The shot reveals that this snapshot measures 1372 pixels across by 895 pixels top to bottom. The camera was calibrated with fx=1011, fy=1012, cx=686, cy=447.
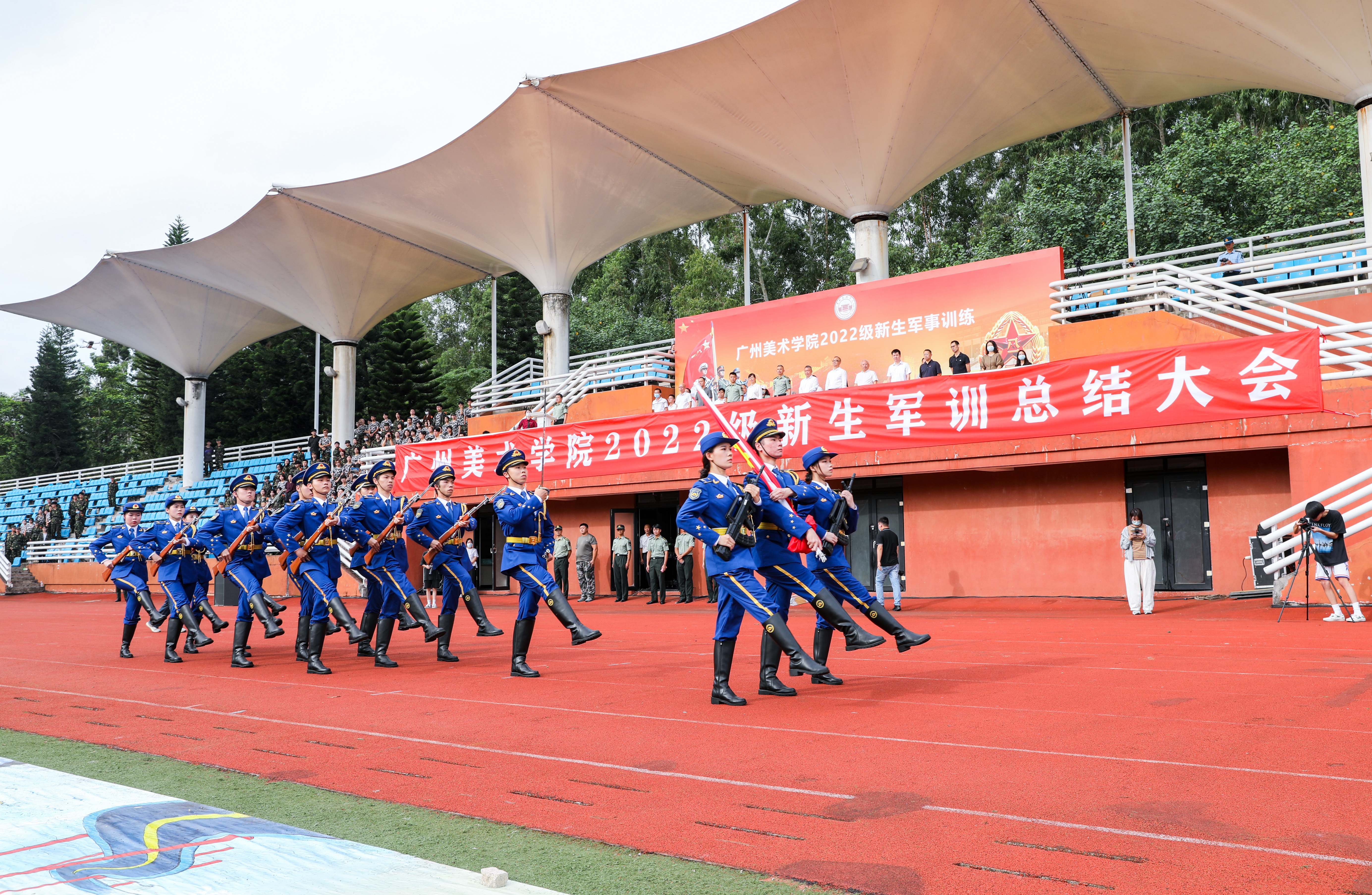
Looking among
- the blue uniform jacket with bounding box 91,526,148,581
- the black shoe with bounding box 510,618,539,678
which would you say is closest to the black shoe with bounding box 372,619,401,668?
the black shoe with bounding box 510,618,539,678

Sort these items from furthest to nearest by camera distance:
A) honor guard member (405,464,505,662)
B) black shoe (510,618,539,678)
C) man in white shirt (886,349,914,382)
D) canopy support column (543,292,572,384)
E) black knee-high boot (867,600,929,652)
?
1. canopy support column (543,292,572,384)
2. man in white shirt (886,349,914,382)
3. honor guard member (405,464,505,662)
4. black shoe (510,618,539,678)
5. black knee-high boot (867,600,929,652)

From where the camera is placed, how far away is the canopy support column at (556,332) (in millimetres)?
29281

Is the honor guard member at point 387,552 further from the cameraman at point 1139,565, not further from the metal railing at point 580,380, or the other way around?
the metal railing at point 580,380

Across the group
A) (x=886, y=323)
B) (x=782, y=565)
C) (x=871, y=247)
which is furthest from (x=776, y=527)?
(x=871, y=247)

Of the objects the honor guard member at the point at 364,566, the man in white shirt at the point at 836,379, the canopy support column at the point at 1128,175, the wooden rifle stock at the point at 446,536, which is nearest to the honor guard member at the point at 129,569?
the honor guard member at the point at 364,566

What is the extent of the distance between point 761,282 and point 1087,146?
1408 cm

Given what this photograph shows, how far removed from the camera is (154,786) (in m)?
5.41

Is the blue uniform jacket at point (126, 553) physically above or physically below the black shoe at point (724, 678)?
above

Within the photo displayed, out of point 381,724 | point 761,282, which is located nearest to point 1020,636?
point 381,724

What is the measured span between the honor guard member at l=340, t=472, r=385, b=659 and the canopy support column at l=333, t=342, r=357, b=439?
2569 cm

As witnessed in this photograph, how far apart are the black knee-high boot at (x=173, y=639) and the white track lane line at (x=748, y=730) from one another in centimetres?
299

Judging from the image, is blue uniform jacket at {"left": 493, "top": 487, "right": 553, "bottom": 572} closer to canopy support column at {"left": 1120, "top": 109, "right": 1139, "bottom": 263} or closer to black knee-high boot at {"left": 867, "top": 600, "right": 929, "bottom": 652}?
black knee-high boot at {"left": 867, "top": 600, "right": 929, "bottom": 652}

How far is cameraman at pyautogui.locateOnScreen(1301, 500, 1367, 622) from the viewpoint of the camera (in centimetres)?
1237

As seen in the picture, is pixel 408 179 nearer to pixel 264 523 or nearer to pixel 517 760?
pixel 264 523
